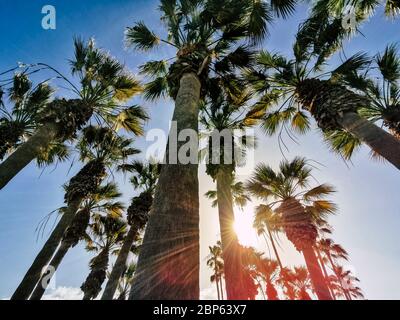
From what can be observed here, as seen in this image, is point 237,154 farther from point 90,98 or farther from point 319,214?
point 90,98

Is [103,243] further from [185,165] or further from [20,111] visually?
[185,165]

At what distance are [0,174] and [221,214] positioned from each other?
623 centimetres

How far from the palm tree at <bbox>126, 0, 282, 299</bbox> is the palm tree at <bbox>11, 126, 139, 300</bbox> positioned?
19.6 feet

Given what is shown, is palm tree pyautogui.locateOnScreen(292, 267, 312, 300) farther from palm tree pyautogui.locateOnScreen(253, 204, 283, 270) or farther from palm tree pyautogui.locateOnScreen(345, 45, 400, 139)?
palm tree pyautogui.locateOnScreen(345, 45, 400, 139)

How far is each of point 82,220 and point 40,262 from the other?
3.43 m

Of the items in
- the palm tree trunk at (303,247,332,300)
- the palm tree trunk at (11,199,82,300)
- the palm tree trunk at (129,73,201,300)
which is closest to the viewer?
the palm tree trunk at (129,73,201,300)

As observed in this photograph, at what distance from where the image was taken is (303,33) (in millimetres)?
8055

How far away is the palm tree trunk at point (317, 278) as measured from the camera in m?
8.18

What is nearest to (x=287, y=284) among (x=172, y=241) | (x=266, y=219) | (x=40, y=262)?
(x=266, y=219)

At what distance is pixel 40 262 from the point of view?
8148mm

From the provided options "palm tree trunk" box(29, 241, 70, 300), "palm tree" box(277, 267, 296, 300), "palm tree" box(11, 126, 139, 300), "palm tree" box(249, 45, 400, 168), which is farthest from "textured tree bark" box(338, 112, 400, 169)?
"palm tree" box(277, 267, 296, 300)

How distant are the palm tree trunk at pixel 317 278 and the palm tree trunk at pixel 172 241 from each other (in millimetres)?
8264

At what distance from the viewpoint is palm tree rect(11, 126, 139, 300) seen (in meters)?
7.99
